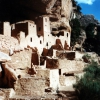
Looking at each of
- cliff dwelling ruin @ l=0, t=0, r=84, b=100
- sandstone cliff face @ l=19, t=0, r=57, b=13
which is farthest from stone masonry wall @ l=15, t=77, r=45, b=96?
sandstone cliff face @ l=19, t=0, r=57, b=13

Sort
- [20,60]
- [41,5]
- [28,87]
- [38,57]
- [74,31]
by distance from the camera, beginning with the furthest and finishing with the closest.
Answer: [74,31]
[41,5]
[38,57]
[20,60]
[28,87]

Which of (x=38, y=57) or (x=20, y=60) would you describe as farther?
(x=38, y=57)

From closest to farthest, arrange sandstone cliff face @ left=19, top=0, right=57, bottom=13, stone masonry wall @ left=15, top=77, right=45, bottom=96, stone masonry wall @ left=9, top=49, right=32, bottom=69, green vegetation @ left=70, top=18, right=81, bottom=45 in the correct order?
stone masonry wall @ left=15, top=77, right=45, bottom=96 → stone masonry wall @ left=9, top=49, right=32, bottom=69 → sandstone cliff face @ left=19, top=0, right=57, bottom=13 → green vegetation @ left=70, top=18, right=81, bottom=45

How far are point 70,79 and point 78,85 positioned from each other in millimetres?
2371

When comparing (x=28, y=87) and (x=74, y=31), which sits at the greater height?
(x=74, y=31)

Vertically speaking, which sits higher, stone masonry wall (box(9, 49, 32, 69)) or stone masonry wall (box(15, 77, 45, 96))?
stone masonry wall (box(9, 49, 32, 69))

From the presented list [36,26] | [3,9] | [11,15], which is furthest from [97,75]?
[3,9]

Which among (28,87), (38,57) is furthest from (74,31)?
(28,87)

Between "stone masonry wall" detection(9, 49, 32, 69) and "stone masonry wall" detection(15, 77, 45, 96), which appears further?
"stone masonry wall" detection(9, 49, 32, 69)

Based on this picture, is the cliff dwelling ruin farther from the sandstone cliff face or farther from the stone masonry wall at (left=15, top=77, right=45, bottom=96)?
the sandstone cliff face

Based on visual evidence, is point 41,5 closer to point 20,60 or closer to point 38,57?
point 38,57

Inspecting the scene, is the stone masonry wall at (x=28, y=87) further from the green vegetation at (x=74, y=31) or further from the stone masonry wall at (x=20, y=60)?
the green vegetation at (x=74, y=31)

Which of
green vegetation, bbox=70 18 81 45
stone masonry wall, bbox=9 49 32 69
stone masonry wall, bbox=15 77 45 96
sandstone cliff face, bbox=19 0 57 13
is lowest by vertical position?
stone masonry wall, bbox=15 77 45 96

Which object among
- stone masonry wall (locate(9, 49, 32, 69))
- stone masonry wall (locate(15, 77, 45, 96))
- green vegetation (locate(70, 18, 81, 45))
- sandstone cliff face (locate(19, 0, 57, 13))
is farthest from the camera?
green vegetation (locate(70, 18, 81, 45))
